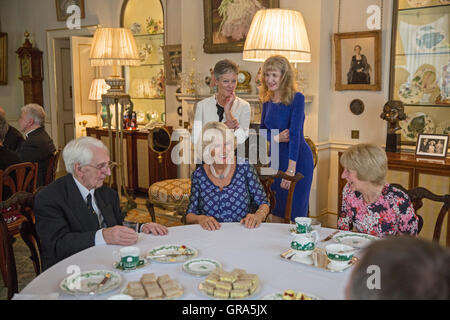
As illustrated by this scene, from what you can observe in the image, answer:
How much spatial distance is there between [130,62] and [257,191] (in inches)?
118

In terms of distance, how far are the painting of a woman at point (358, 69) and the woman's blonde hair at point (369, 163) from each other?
87.6 inches

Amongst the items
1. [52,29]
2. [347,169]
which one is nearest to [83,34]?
[52,29]

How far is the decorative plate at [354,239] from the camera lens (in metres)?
1.95

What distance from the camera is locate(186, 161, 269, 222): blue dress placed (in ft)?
8.25

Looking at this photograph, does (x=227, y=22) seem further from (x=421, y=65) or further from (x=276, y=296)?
(x=276, y=296)

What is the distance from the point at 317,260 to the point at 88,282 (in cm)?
86

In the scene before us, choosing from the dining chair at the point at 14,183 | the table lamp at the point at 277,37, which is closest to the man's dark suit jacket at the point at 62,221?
the dining chair at the point at 14,183

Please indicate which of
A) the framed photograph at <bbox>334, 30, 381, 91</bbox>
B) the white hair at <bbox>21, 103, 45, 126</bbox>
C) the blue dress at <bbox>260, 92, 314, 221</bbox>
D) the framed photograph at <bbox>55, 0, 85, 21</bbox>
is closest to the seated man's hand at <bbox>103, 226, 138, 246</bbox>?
the blue dress at <bbox>260, 92, 314, 221</bbox>

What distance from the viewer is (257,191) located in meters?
2.60

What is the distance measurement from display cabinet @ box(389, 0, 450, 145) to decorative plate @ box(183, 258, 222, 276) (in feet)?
9.98

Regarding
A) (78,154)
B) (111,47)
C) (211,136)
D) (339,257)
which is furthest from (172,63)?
(339,257)

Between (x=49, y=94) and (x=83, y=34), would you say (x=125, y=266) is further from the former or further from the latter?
(x=49, y=94)

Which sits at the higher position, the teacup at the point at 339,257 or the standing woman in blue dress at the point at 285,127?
the standing woman in blue dress at the point at 285,127

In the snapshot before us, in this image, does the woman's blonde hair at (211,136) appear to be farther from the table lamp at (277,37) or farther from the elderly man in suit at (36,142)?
the elderly man in suit at (36,142)
